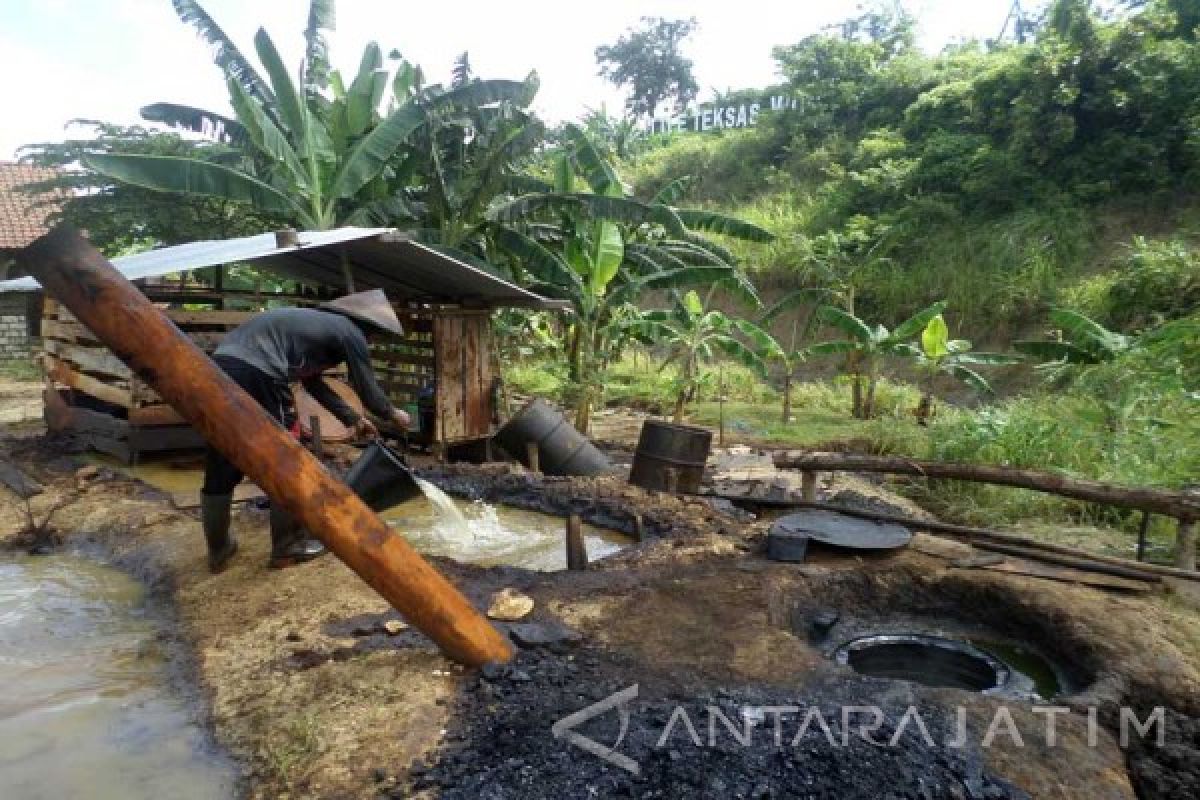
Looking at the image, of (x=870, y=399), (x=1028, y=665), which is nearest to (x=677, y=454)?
(x=1028, y=665)

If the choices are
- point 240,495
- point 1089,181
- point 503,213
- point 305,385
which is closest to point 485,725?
point 305,385

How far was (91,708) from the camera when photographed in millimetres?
3039

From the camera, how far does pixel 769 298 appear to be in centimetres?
1706

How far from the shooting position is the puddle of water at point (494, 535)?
5.00 m

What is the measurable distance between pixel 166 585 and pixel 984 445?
6503 mm

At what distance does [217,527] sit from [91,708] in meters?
1.37

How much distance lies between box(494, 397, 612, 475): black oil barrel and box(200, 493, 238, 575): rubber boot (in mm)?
2969

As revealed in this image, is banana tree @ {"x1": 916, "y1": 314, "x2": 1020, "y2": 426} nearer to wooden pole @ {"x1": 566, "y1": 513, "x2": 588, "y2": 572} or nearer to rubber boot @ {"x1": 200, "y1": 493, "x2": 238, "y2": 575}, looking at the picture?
wooden pole @ {"x1": 566, "y1": 513, "x2": 588, "y2": 572}

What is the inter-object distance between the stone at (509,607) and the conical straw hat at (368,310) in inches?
63.9

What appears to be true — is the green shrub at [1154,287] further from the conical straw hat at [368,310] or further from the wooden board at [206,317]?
the wooden board at [206,317]

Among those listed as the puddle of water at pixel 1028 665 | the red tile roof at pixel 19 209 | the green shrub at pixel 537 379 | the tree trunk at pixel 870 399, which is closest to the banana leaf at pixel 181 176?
the green shrub at pixel 537 379

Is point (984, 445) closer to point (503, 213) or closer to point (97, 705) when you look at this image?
point (503, 213)

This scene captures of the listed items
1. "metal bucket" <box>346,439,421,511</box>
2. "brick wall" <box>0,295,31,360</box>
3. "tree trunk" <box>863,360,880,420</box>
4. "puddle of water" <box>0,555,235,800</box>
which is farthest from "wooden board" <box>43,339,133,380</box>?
"brick wall" <box>0,295,31,360</box>

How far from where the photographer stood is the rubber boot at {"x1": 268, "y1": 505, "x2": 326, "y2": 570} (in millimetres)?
4289
